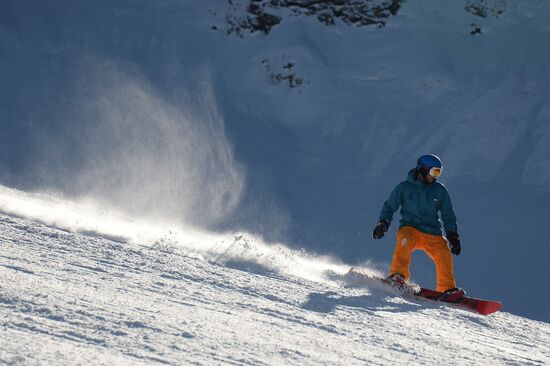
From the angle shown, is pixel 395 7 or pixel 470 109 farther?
pixel 395 7

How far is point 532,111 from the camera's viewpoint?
563 inches

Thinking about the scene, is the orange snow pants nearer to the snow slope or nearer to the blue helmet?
the blue helmet

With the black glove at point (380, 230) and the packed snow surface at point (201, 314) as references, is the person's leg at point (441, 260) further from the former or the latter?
the packed snow surface at point (201, 314)

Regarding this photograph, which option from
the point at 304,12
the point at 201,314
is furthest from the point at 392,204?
the point at 304,12

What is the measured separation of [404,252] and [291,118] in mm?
8615

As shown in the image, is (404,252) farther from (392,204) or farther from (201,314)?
(201,314)

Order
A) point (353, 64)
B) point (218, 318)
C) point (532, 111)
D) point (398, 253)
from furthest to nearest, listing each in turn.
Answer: point (353, 64), point (532, 111), point (398, 253), point (218, 318)

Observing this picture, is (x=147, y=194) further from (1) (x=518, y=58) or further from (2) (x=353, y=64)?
(1) (x=518, y=58)

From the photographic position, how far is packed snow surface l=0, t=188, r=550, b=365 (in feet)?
8.45

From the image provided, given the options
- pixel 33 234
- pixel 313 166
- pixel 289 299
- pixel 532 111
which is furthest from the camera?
pixel 532 111

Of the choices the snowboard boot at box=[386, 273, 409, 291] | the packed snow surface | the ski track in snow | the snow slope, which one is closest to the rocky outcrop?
the snow slope

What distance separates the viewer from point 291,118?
14.2 meters

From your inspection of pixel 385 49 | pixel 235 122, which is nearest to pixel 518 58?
pixel 385 49

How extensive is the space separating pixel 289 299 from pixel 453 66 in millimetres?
12541
